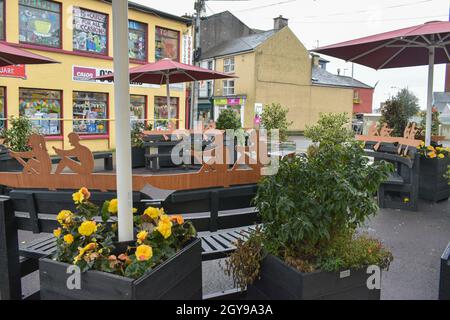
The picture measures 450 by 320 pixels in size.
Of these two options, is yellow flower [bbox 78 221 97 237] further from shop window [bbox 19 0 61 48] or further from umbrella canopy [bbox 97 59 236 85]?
shop window [bbox 19 0 61 48]

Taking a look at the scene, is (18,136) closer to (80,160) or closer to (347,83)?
(80,160)

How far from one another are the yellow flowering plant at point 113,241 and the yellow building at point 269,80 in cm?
2894

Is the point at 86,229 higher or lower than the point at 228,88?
lower

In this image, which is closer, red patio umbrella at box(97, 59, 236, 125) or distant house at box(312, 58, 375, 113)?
red patio umbrella at box(97, 59, 236, 125)

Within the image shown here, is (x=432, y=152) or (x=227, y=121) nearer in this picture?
(x=432, y=152)

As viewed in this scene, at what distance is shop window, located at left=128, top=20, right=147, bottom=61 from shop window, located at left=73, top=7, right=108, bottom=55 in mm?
1332

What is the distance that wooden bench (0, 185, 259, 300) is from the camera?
8.43 ft

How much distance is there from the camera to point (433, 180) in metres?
6.11

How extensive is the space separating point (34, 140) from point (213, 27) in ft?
123

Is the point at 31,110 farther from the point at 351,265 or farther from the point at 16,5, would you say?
the point at 351,265

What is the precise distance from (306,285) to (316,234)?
274 millimetres

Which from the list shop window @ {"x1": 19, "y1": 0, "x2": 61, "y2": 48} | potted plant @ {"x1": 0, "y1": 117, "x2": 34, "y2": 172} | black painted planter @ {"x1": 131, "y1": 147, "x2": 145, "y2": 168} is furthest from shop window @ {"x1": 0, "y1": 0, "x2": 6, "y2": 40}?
black painted planter @ {"x1": 131, "y1": 147, "x2": 145, "y2": 168}

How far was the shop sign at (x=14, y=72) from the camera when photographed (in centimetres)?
1345

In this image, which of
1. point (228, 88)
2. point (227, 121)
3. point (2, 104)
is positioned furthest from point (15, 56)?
point (228, 88)
